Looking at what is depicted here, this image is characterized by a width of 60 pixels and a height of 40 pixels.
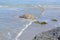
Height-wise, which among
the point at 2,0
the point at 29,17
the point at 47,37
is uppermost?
the point at 47,37

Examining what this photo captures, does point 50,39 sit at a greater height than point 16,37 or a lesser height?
greater

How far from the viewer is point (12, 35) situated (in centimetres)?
925

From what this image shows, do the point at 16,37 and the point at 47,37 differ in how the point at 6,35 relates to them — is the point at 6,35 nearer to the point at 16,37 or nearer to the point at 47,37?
the point at 16,37

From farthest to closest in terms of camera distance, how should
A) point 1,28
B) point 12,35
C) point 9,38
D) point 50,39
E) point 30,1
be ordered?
point 30,1 < point 1,28 < point 12,35 < point 9,38 < point 50,39

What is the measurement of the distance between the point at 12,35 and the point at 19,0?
22.3 metres

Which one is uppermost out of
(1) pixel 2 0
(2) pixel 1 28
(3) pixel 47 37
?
(3) pixel 47 37

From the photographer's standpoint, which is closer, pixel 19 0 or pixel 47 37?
pixel 47 37

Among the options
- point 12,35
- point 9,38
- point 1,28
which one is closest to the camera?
point 9,38

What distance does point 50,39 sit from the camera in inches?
295

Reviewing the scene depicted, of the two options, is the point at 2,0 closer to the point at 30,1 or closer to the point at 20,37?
the point at 30,1

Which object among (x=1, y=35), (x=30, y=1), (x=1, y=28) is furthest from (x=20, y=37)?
(x=30, y=1)

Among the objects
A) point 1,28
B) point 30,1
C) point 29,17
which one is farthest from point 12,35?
point 30,1

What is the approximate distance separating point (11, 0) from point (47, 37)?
2406cm

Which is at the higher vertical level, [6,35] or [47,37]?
[47,37]
